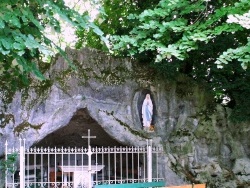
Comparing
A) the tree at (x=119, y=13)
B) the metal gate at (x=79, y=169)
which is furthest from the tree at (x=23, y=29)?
the tree at (x=119, y=13)

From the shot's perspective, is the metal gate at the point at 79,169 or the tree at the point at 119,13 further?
the tree at the point at 119,13

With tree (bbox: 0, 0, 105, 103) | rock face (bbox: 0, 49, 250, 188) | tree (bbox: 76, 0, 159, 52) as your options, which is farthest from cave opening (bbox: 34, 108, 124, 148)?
tree (bbox: 0, 0, 105, 103)

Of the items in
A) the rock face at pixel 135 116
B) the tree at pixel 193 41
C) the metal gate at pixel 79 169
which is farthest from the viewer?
the rock face at pixel 135 116

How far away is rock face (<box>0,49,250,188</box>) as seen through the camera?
9188mm

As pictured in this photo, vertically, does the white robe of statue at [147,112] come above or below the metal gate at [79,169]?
above

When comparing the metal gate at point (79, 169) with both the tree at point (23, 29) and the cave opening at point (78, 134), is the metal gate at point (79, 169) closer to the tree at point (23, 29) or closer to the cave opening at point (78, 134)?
the cave opening at point (78, 134)

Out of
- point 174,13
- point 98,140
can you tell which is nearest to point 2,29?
point 174,13

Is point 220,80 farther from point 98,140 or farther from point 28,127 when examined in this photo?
point 28,127

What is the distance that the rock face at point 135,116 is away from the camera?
919 centimetres

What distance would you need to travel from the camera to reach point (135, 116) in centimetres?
968

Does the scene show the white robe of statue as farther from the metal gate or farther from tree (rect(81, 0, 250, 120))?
tree (rect(81, 0, 250, 120))

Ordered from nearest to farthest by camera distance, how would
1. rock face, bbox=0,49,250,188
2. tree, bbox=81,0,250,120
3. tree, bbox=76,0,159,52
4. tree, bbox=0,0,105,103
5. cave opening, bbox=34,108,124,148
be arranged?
tree, bbox=0,0,105,103 → tree, bbox=81,0,250,120 → rock face, bbox=0,49,250,188 → cave opening, bbox=34,108,124,148 → tree, bbox=76,0,159,52

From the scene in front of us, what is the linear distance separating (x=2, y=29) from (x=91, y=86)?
5.72 metres

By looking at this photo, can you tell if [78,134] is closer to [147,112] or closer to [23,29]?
[147,112]
